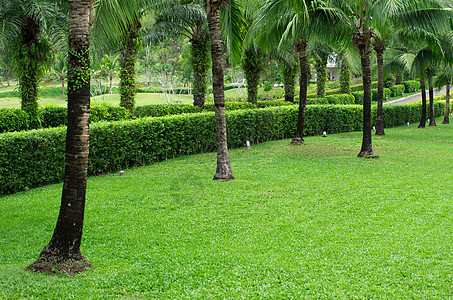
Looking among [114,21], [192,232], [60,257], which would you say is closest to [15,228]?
[60,257]

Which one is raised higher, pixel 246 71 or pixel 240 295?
pixel 246 71

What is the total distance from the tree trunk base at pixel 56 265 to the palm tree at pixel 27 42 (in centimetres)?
1112

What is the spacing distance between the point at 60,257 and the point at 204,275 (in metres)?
1.72

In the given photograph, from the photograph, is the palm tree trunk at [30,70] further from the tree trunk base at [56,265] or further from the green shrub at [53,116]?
the tree trunk base at [56,265]

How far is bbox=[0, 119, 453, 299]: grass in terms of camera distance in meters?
4.53

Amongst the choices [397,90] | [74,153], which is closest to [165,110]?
[74,153]

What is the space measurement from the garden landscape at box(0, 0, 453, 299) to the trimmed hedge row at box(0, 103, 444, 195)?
48 millimetres

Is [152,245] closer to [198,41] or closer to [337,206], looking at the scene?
[337,206]

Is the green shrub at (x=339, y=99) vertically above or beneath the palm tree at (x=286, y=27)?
beneath

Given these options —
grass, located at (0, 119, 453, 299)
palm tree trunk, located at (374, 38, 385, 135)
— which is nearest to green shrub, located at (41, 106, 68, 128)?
grass, located at (0, 119, 453, 299)

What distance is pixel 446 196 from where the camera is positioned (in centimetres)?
827

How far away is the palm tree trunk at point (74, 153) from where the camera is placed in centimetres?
481

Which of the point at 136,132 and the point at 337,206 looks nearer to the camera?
the point at 337,206

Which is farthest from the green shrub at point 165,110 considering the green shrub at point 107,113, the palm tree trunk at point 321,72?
the palm tree trunk at point 321,72
